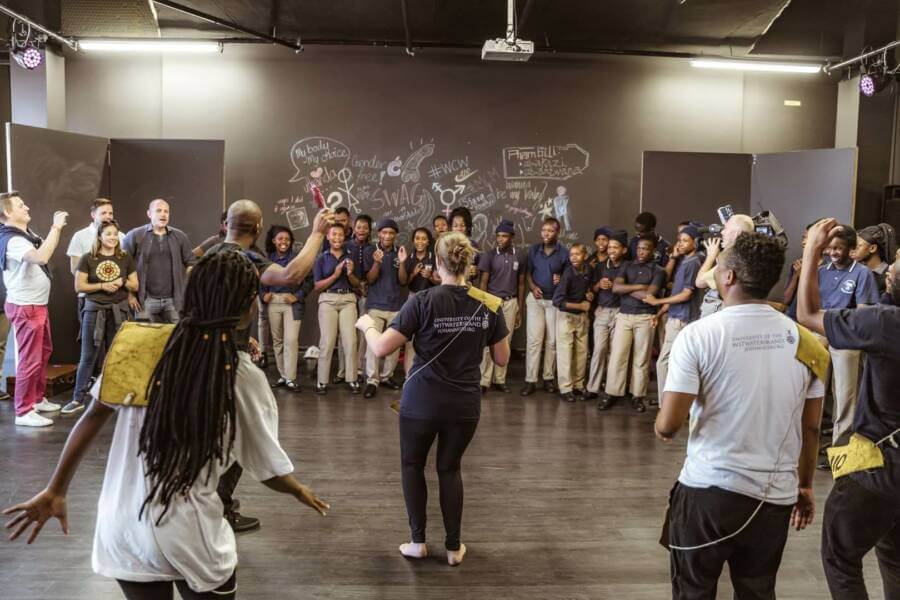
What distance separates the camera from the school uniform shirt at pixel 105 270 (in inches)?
243

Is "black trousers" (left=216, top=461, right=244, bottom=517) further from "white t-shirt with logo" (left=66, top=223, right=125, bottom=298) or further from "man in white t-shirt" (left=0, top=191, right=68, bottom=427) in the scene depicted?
"white t-shirt with logo" (left=66, top=223, right=125, bottom=298)

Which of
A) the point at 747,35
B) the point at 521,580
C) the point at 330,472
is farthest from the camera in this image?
the point at 747,35

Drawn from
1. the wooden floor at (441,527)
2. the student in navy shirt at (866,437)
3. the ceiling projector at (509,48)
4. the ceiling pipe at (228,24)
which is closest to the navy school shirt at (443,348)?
the wooden floor at (441,527)

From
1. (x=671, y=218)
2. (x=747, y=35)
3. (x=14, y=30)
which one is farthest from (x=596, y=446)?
(x=14, y=30)

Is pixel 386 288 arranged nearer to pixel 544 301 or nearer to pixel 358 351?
pixel 358 351

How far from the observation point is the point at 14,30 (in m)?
7.51

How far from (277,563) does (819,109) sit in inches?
346

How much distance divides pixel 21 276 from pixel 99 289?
0.59m

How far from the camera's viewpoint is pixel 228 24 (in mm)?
7562

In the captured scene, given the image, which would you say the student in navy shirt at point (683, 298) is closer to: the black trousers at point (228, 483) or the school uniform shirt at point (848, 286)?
the school uniform shirt at point (848, 286)

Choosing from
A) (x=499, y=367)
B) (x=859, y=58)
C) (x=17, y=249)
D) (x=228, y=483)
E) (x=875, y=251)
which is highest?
(x=859, y=58)

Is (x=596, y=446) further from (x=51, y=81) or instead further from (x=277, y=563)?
(x=51, y=81)

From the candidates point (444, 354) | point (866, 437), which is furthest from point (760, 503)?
point (444, 354)

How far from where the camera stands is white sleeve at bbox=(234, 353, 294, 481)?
1.82m
